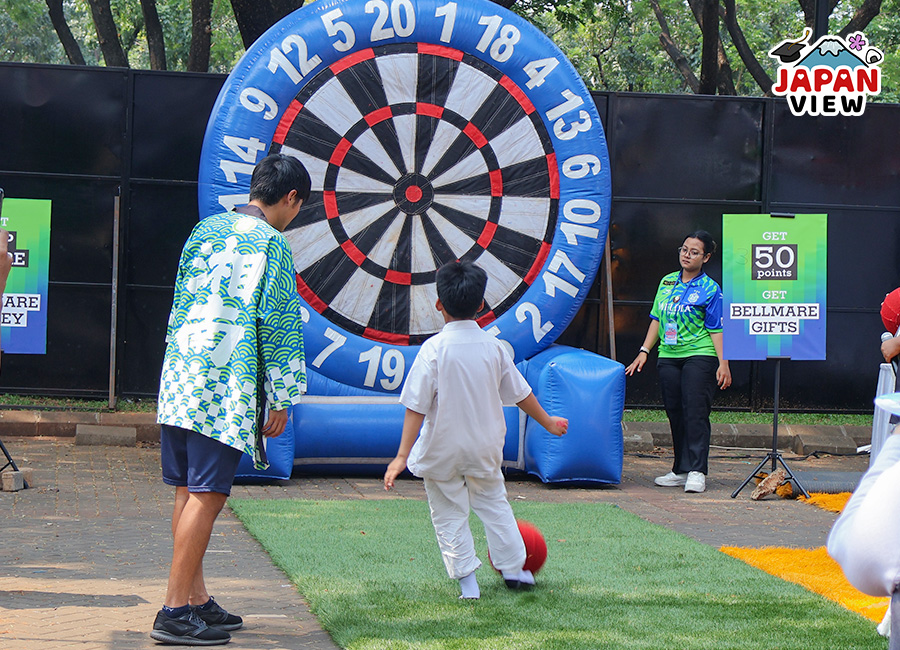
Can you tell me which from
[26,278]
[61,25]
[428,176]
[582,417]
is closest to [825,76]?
[428,176]

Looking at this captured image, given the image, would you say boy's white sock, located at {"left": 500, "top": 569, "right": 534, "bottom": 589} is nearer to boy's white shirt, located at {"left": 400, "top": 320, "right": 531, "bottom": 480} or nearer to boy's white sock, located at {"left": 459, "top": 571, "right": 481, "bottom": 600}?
boy's white sock, located at {"left": 459, "top": 571, "right": 481, "bottom": 600}

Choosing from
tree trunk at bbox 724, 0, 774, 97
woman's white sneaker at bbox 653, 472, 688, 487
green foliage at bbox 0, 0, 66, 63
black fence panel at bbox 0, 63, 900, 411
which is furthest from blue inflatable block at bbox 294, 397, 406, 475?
green foliage at bbox 0, 0, 66, 63

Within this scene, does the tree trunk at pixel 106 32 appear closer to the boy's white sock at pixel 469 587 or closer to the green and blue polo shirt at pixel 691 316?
the green and blue polo shirt at pixel 691 316

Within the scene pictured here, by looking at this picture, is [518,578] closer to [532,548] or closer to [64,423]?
[532,548]

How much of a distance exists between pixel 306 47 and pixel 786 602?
5.08m

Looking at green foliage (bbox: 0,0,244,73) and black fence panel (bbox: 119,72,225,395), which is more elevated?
green foliage (bbox: 0,0,244,73)

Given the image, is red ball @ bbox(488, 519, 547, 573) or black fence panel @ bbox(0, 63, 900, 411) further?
black fence panel @ bbox(0, 63, 900, 411)

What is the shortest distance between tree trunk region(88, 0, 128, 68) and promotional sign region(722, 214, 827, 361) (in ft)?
35.9

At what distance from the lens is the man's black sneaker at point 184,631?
4.09 m

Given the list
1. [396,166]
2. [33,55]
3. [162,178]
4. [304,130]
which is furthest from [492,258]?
[33,55]

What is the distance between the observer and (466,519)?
4809 mm

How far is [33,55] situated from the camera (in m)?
32.3

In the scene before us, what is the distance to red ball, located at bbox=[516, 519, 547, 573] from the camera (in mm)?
5039

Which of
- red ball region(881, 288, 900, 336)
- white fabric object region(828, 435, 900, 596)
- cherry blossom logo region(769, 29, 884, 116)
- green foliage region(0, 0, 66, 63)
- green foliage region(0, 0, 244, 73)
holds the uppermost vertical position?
green foliage region(0, 0, 66, 63)
